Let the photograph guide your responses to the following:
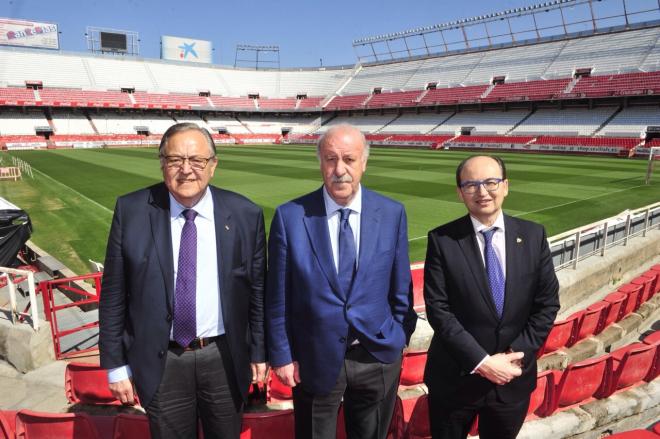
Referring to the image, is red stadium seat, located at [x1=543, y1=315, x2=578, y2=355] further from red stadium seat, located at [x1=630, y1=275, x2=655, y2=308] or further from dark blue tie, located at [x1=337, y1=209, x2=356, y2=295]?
dark blue tie, located at [x1=337, y1=209, x2=356, y2=295]

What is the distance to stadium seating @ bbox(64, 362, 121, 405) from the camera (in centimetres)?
330

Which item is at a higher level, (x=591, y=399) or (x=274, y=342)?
(x=274, y=342)

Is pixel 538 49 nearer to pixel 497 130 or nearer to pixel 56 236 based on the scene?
pixel 497 130

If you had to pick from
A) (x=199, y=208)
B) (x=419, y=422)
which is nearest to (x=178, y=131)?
(x=199, y=208)

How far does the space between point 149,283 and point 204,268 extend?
28 centimetres

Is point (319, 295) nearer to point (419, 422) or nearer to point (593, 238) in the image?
point (419, 422)

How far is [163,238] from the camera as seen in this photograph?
7.18 ft

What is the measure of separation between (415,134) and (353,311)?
47.8m

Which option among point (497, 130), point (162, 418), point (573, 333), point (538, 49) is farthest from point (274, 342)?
point (538, 49)

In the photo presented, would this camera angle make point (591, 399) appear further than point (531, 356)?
Yes

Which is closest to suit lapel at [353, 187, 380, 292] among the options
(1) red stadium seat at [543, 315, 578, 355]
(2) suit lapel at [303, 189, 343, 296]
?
(2) suit lapel at [303, 189, 343, 296]

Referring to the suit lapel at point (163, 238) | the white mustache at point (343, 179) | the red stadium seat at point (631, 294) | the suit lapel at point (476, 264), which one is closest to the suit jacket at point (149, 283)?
the suit lapel at point (163, 238)

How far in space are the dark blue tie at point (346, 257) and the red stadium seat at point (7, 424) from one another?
2.20 metres

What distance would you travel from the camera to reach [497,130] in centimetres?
4219
